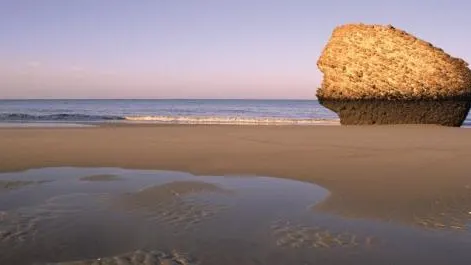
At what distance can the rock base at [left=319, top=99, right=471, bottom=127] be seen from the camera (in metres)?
16.0

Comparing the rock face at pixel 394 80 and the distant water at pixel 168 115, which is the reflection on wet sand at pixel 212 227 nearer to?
the rock face at pixel 394 80

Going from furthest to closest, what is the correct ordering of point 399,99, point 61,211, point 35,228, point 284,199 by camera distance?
point 399,99 < point 284,199 < point 61,211 < point 35,228

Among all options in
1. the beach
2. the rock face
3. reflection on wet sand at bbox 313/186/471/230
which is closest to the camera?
reflection on wet sand at bbox 313/186/471/230

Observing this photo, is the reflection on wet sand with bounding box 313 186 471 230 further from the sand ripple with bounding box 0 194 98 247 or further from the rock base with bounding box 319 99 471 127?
the rock base with bounding box 319 99 471 127

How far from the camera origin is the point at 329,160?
765 cm

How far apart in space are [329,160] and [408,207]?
3175mm

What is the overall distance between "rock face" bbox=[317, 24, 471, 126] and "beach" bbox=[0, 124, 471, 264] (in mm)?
3525

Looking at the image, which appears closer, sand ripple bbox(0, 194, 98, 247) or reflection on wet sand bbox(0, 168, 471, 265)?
reflection on wet sand bbox(0, 168, 471, 265)

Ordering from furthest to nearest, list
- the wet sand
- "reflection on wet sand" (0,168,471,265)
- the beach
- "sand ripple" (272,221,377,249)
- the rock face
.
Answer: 1. the rock face
2. the wet sand
3. the beach
4. "sand ripple" (272,221,377,249)
5. "reflection on wet sand" (0,168,471,265)

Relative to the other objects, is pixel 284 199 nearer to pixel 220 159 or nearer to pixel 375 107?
pixel 220 159

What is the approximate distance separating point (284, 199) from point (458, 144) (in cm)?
680

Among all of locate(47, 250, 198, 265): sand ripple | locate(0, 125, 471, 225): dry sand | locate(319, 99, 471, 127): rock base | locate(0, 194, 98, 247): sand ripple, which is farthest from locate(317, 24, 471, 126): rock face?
locate(47, 250, 198, 265): sand ripple

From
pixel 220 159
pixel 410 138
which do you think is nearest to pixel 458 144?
pixel 410 138

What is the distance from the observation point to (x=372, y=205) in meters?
4.57
